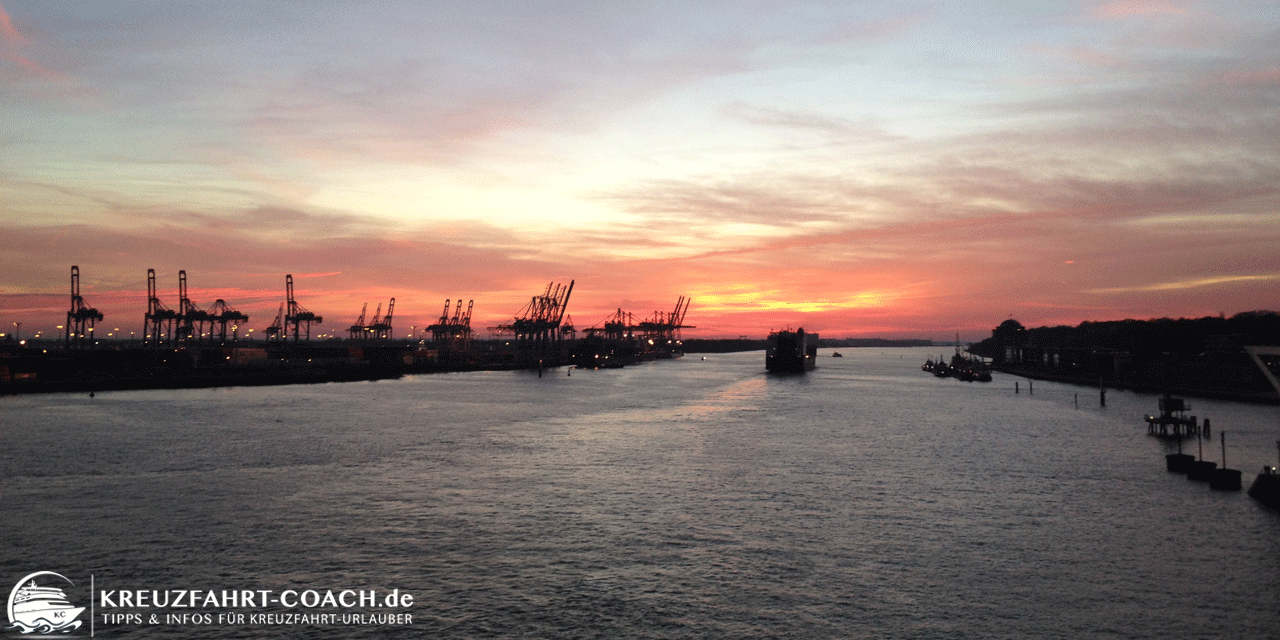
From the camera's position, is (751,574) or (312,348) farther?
(312,348)

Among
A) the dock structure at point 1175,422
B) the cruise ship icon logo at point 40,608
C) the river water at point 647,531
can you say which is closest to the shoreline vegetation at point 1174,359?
the dock structure at point 1175,422

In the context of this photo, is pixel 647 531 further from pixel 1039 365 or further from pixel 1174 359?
pixel 1039 365

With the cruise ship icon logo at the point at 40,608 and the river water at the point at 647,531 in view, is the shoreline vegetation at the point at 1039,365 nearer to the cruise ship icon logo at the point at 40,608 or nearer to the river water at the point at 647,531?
the river water at the point at 647,531

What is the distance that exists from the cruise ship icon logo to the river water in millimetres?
474

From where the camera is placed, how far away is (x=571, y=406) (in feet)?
311

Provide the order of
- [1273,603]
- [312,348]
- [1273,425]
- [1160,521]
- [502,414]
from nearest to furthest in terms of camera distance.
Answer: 1. [1273,603]
2. [1160,521]
3. [1273,425]
4. [502,414]
5. [312,348]

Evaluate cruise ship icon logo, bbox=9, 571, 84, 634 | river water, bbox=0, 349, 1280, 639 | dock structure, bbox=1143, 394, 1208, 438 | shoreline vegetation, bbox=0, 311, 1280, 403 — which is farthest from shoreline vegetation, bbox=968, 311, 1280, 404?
cruise ship icon logo, bbox=9, 571, 84, 634

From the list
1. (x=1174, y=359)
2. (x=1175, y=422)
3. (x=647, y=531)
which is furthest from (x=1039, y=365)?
(x=647, y=531)

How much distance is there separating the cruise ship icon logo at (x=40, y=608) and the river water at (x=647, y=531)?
474 millimetres

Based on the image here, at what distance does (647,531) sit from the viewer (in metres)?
31.6

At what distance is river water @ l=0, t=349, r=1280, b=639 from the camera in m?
22.5

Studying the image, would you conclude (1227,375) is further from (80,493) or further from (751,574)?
(80,493)

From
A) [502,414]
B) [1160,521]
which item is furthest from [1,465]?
[1160,521]

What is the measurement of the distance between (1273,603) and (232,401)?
101477mm
